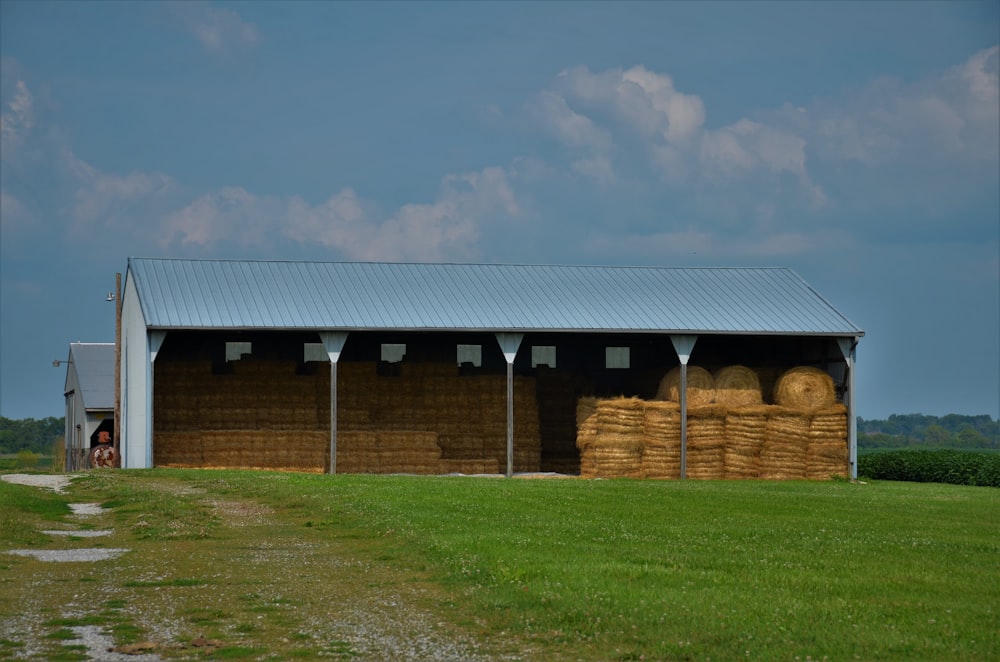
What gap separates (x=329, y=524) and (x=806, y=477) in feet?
61.3

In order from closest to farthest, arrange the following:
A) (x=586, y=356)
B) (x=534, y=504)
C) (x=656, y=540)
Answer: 1. (x=656, y=540)
2. (x=534, y=504)
3. (x=586, y=356)

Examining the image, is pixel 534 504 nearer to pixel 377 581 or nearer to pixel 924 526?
pixel 924 526

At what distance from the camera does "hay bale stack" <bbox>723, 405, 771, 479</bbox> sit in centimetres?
3525

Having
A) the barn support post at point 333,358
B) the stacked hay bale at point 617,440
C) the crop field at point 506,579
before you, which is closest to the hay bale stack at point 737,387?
the stacked hay bale at point 617,440

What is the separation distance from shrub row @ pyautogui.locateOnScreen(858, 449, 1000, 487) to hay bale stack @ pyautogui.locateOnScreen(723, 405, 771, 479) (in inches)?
346

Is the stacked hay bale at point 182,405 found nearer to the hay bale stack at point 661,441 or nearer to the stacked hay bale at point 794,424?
the hay bale stack at point 661,441

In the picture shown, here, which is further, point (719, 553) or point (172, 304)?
point (172, 304)

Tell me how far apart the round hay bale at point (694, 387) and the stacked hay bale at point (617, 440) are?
5.38 ft

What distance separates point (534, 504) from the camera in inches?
907

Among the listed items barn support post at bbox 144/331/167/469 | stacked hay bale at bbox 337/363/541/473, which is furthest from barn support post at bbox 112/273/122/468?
stacked hay bale at bbox 337/363/541/473

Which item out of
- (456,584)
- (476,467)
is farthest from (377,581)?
(476,467)

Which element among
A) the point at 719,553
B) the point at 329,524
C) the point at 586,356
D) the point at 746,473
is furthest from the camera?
the point at 586,356

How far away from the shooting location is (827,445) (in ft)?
117

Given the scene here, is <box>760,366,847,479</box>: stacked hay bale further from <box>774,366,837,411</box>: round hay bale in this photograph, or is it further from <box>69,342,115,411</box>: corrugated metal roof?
<box>69,342,115,411</box>: corrugated metal roof
